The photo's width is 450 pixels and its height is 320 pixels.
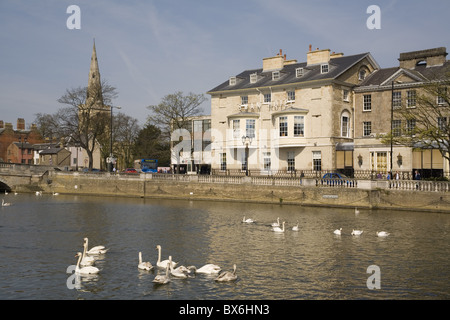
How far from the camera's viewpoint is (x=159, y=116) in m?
72.6

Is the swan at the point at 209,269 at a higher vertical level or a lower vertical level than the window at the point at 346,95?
lower

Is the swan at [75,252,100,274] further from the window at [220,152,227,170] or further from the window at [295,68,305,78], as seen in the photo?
the window at [220,152,227,170]

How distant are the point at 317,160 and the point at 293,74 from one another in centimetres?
1202

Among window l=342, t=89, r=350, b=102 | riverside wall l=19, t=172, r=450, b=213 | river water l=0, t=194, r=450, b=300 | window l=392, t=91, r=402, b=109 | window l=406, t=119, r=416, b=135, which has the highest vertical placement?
window l=342, t=89, r=350, b=102

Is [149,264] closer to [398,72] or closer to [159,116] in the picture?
[398,72]

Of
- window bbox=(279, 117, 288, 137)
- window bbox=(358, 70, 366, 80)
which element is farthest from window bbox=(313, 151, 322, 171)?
window bbox=(358, 70, 366, 80)

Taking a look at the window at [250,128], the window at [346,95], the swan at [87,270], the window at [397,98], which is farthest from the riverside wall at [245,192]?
the swan at [87,270]

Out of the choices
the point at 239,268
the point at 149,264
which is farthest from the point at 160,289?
the point at 239,268

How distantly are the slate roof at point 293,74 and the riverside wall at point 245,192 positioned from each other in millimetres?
16806

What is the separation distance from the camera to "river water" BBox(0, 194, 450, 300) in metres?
16.5

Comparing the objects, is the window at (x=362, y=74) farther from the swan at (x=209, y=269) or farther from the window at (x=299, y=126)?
the swan at (x=209, y=269)

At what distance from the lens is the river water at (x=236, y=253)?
54.0 feet

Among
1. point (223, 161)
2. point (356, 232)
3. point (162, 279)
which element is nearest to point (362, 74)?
point (223, 161)

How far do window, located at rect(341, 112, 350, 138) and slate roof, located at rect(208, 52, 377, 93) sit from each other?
5212 millimetres
